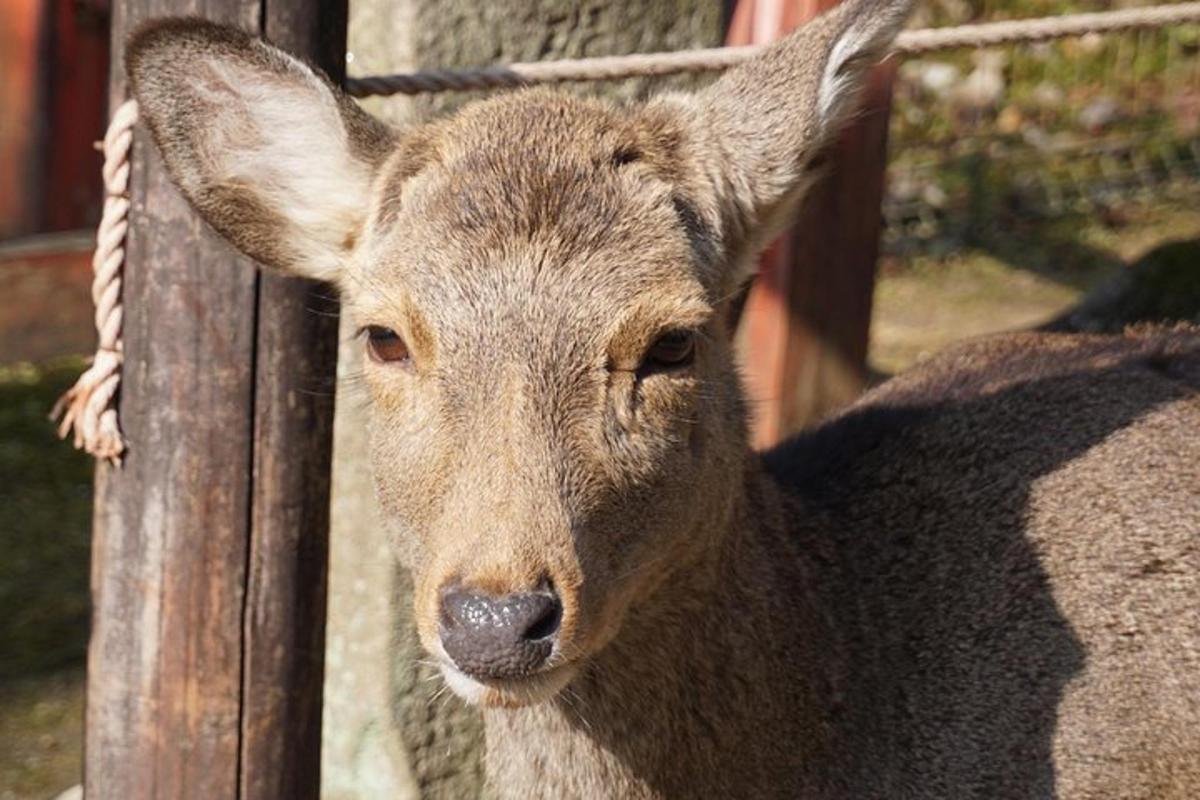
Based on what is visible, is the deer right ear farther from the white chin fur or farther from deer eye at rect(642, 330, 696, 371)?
the white chin fur

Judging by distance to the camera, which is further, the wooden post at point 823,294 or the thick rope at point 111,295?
the wooden post at point 823,294

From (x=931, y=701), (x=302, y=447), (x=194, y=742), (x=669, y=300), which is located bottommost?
(x=194, y=742)

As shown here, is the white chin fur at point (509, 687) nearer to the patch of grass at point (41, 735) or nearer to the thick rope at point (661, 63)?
the thick rope at point (661, 63)

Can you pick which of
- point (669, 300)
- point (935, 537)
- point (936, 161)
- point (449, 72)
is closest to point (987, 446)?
point (935, 537)

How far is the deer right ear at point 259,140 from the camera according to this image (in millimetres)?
4008

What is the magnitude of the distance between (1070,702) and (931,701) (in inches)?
11.2

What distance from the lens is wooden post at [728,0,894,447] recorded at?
20.0 ft

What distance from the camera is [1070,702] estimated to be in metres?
4.12

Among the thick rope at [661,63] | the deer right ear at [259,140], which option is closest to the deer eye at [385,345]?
the deer right ear at [259,140]

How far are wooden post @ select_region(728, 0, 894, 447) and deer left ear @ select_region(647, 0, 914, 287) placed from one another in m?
1.86

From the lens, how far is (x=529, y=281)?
3643 mm

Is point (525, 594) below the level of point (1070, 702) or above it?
above

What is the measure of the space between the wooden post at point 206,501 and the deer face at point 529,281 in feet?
0.36

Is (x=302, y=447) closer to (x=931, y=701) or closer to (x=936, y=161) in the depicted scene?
(x=931, y=701)
